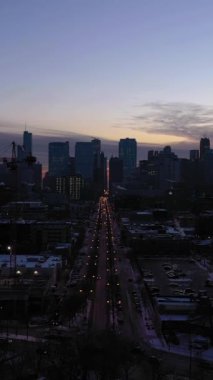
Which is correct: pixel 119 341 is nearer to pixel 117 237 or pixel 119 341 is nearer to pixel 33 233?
pixel 33 233

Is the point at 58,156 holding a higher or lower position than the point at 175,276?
higher

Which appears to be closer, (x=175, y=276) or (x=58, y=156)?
(x=175, y=276)

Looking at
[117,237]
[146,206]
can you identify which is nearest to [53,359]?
[117,237]

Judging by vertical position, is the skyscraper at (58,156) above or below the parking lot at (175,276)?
above

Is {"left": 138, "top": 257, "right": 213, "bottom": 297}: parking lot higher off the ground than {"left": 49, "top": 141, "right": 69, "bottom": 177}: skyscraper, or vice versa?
{"left": 49, "top": 141, "right": 69, "bottom": 177}: skyscraper

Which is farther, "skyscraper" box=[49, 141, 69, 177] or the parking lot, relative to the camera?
"skyscraper" box=[49, 141, 69, 177]

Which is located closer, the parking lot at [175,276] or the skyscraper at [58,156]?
the parking lot at [175,276]
